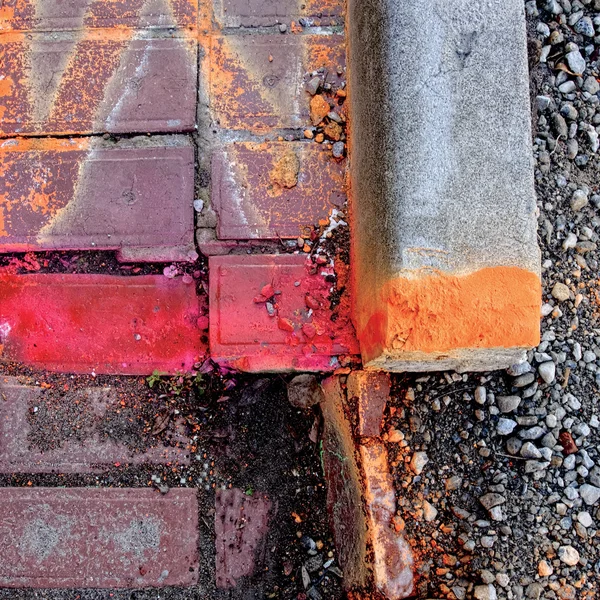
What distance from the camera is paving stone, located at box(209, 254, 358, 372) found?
183 centimetres

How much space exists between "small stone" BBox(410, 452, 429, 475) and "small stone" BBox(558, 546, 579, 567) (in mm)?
403

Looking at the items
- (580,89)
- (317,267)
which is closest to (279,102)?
(317,267)

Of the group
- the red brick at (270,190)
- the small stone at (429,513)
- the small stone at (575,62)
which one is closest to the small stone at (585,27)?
the small stone at (575,62)

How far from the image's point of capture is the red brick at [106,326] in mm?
1940

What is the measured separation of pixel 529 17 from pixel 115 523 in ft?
6.68

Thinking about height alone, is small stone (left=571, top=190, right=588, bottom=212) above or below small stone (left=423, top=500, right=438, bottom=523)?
above

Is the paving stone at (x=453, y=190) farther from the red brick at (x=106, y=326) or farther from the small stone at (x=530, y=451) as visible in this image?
the red brick at (x=106, y=326)

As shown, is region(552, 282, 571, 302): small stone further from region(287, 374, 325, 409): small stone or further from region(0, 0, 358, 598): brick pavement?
region(287, 374, 325, 409): small stone

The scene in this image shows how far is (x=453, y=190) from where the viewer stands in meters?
1.49

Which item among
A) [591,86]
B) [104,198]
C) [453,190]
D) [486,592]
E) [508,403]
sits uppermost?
[591,86]

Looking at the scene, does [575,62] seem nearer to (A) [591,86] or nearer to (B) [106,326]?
(A) [591,86]

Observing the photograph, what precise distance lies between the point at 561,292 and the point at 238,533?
3.91 feet

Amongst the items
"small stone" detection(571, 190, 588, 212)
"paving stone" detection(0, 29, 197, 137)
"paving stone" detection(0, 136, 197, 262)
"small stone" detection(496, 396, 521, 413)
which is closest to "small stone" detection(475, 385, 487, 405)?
"small stone" detection(496, 396, 521, 413)

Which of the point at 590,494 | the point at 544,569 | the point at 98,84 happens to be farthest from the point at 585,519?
the point at 98,84
